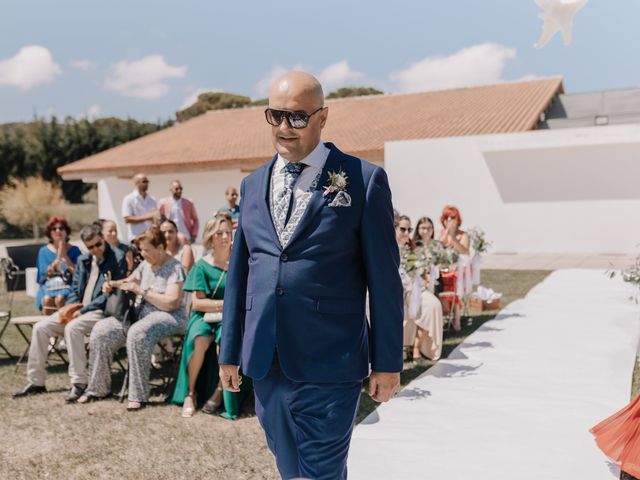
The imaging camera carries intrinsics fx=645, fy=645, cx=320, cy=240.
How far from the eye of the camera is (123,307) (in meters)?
5.84

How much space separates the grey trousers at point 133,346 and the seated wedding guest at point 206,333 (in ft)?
0.97

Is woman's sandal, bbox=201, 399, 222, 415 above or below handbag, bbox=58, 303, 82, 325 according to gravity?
below

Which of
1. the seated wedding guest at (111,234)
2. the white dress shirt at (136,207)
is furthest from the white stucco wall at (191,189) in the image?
the seated wedding guest at (111,234)

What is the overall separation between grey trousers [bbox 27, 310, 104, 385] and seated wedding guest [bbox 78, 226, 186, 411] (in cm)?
15

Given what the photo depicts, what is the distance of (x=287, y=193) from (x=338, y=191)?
22cm

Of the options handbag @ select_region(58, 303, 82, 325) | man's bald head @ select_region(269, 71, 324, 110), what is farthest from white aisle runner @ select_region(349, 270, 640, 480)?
handbag @ select_region(58, 303, 82, 325)

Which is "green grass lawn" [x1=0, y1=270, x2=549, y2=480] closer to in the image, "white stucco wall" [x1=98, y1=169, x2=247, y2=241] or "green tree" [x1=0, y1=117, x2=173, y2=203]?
"white stucco wall" [x1=98, y1=169, x2=247, y2=241]

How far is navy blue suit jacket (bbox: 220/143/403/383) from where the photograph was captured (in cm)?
237

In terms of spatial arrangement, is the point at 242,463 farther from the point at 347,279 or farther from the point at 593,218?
the point at 593,218

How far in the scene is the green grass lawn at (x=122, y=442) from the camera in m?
Answer: 4.14

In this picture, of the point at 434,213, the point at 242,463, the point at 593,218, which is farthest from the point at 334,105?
the point at 242,463

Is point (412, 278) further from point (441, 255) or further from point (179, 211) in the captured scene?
point (179, 211)

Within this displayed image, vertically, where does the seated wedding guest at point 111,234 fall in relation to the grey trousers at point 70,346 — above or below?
above

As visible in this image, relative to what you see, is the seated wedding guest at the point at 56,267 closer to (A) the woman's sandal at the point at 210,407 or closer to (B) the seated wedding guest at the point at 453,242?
(A) the woman's sandal at the point at 210,407
